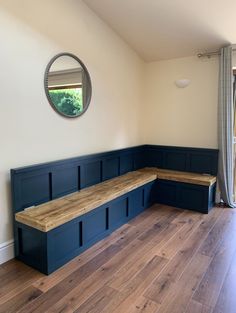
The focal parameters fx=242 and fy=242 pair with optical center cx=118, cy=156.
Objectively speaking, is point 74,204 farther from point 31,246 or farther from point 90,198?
point 31,246

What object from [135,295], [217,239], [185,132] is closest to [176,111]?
[185,132]

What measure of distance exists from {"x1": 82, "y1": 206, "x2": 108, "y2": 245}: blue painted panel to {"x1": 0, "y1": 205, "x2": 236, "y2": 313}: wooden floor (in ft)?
0.38

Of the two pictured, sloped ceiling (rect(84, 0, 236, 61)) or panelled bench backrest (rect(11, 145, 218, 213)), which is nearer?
panelled bench backrest (rect(11, 145, 218, 213))

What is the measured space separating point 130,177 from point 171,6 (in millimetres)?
2142

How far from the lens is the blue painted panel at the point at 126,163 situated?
362 cm

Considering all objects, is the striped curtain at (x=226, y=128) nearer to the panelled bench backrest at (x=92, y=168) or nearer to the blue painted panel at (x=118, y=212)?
the panelled bench backrest at (x=92, y=168)

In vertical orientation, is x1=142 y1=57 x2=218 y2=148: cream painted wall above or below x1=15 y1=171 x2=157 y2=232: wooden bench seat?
above

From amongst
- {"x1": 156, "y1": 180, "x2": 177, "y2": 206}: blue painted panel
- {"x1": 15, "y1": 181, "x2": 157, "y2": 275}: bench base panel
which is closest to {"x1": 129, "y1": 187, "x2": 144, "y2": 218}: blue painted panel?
{"x1": 15, "y1": 181, "x2": 157, "y2": 275}: bench base panel

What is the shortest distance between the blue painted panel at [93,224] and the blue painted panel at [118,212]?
0.11 meters

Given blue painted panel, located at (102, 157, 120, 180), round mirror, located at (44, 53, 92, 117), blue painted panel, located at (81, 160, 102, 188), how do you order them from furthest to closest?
blue painted panel, located at (102, 157, 120, 180) → blue painted panel, located at (81, 160, 102, 188) → round mirror, located at (44, 53, 92, 117)

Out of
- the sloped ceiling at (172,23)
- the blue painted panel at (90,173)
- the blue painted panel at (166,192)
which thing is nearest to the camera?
the sloped ceiling at (172,23)

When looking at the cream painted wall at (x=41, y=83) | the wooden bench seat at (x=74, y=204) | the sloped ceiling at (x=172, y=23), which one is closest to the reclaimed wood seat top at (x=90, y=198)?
the wooden bench seat at (x=74, y=204)

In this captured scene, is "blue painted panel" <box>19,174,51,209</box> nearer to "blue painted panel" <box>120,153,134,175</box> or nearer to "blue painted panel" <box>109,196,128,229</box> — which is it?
"blue painted panel" <box>109,196,128,229</box>

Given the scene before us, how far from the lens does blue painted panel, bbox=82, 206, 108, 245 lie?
2364mm
